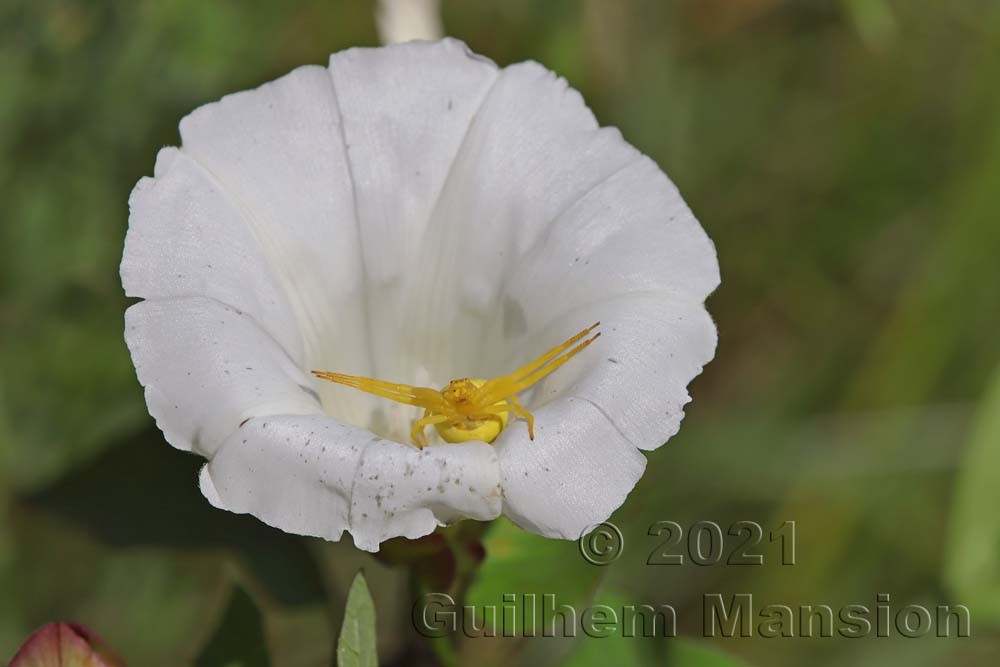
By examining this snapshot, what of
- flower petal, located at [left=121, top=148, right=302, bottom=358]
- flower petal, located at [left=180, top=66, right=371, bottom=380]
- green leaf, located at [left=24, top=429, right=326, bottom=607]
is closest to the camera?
flower petal, located at [left=121, top=148, right=302, bottom=358]

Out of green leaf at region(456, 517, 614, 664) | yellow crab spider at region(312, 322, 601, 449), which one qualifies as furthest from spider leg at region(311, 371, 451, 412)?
green leaf at region(456, 517, 614, 664)

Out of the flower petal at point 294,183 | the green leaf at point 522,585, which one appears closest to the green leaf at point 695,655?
the green leaf at point 522,585

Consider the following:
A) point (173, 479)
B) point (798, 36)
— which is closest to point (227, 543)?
point (173, 479)

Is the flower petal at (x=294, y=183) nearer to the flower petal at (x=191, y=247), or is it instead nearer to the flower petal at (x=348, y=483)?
the flower petal at (x=191, y=247)

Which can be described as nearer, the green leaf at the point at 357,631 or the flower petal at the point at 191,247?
the green leaf at the point at 357,631

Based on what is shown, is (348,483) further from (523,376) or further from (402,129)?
(402,129)

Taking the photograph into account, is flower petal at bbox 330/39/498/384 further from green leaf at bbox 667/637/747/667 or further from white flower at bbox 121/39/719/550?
green leaf at bbox 667/637/747/667
